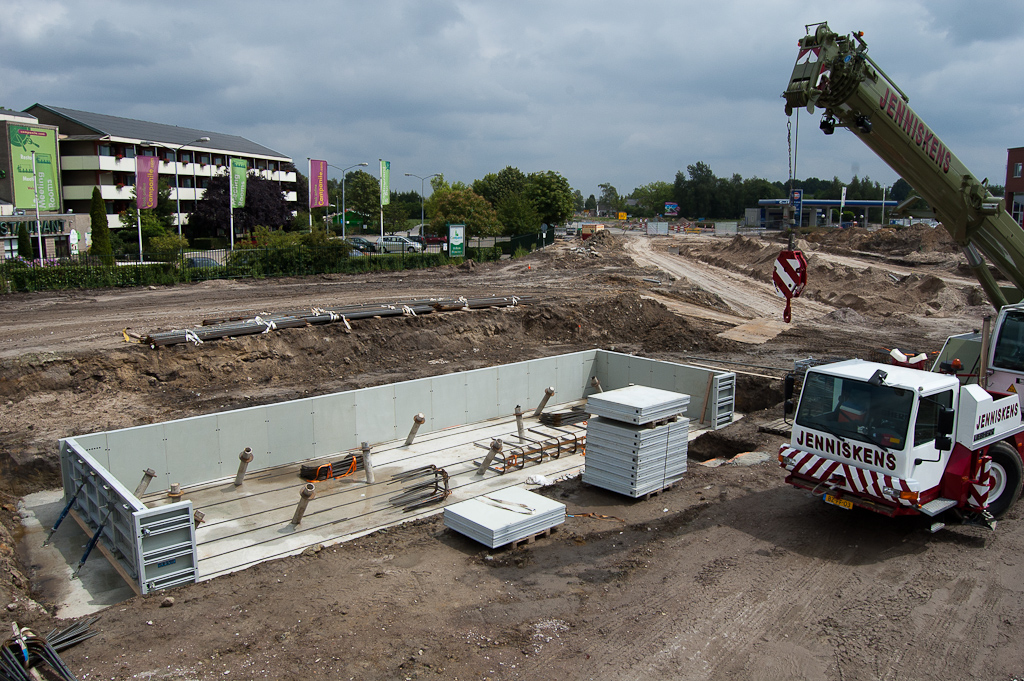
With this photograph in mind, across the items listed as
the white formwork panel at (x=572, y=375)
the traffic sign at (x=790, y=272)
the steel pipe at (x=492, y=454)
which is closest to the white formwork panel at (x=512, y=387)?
the white formwork panel at (x=572, y=375)

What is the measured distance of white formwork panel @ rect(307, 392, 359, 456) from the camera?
1454cm

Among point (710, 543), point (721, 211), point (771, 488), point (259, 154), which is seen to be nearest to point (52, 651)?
point (710, 543)

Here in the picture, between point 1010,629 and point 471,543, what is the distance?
656cm

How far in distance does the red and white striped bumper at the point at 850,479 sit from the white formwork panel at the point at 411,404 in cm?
860

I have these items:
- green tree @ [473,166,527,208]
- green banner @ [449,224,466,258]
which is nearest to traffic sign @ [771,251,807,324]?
green banner @ [449,224,466,258]

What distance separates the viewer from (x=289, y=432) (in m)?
14.1

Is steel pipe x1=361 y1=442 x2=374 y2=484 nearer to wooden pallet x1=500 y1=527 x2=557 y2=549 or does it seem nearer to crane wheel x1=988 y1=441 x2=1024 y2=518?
wooden pallet x1=500 y1=527 x2=557 y2=549

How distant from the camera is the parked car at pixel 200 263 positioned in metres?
33.6

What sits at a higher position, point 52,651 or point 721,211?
point 721,211

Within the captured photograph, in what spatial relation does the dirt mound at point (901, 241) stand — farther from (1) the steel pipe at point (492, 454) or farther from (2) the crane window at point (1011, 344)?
(1) the steel pipe at point (492, 454)

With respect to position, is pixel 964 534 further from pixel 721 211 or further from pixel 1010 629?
pixel 721 211

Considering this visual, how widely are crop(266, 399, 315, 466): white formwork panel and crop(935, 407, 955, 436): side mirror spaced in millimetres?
11060

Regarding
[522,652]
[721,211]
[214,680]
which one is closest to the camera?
[214,680]

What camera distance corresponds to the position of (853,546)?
9.33m
